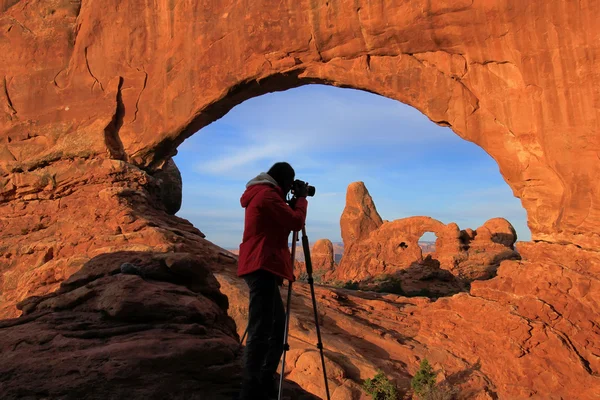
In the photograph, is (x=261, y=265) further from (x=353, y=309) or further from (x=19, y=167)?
(x=19, y=167)

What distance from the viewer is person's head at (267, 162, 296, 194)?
14.9 feet

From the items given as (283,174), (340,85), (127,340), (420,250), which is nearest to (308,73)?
(340,85)

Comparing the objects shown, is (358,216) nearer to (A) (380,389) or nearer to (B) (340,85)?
(B) (340,85)

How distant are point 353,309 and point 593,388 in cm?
617

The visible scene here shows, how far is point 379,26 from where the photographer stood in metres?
12.9

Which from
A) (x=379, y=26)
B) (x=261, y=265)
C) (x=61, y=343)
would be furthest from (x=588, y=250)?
(x=61, y=343)

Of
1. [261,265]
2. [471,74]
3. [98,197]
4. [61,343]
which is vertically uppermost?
[471,74]

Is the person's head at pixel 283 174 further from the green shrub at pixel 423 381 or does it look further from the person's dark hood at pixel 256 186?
the green shrub at pixel 423 381

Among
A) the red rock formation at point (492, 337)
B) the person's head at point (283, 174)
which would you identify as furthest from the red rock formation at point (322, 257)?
the person's head at point (283, 174)

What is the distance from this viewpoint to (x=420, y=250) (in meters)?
34.4

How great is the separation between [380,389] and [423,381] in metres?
1.17

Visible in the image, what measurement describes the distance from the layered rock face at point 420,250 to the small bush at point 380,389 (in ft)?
40.3

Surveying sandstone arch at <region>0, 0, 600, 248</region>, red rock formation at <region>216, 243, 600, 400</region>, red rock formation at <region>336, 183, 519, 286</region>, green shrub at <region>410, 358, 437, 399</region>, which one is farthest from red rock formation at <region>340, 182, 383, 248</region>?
green shrub at <region>410, 358, 437, 399</region>

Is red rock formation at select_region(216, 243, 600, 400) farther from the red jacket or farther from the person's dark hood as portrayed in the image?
the person's dark hood
